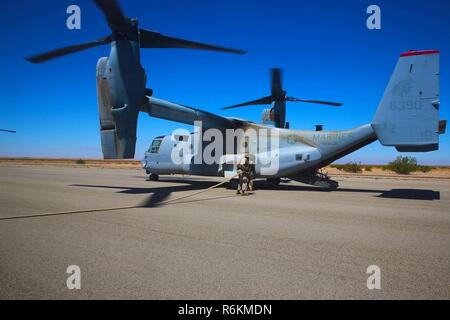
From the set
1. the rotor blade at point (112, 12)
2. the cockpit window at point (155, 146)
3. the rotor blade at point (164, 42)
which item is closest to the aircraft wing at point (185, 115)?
the rotor blade at point (164, 42)

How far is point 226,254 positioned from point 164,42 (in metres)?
10.7


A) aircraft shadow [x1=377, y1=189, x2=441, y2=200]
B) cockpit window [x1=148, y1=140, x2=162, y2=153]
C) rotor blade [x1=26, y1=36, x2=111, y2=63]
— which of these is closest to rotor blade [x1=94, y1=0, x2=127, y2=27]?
rotor blade [x1=26, y1=36, x2=111, y2=63]

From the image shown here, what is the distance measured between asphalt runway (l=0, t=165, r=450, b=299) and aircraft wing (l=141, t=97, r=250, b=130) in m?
6.38

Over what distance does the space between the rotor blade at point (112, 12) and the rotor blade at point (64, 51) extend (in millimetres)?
779

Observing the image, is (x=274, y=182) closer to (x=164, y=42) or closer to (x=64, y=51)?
(x=164, y=42)

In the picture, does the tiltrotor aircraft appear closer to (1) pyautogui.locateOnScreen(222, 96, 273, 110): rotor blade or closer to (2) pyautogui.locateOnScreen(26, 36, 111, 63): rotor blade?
(2) pyautogui.locateOnScreen(26, 36, 111, 63): rotor blade

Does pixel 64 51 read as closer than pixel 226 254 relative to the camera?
No

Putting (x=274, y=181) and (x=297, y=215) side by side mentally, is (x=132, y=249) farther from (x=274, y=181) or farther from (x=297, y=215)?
(x=274, y=181)

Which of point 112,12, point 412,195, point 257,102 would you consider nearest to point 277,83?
point 257,102

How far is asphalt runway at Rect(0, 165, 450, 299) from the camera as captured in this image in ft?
11.0

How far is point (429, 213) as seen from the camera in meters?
8.24

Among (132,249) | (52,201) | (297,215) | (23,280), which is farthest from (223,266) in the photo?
(52,201)

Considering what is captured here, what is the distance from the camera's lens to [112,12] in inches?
453

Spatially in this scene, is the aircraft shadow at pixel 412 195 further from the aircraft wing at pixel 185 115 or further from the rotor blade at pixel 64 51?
the rotor blade at pixel 64 51
